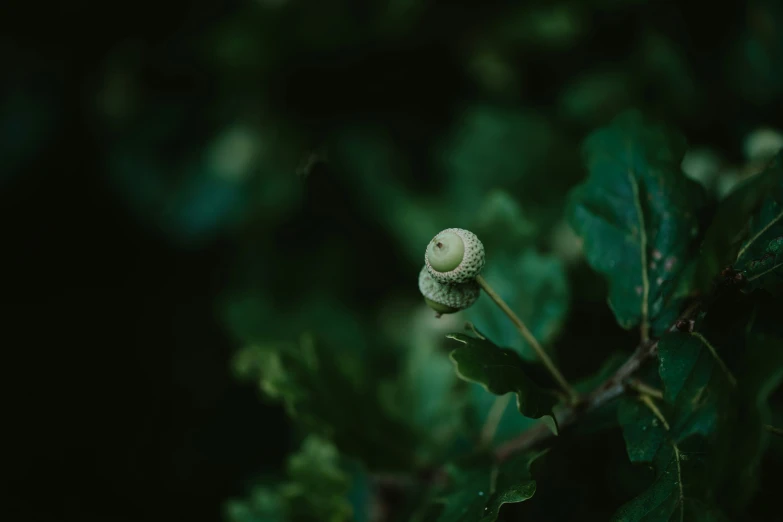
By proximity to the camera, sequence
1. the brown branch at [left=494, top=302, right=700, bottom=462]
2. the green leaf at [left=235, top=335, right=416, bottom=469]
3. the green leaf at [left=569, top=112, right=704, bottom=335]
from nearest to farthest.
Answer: the brown branch at [left=494, top=302, right=700, bottom=462] < the green leaf at [left=569, top=112, right=704, bottom=335] < the green leaf at [left=235, top=335, right=416, bottom=469]

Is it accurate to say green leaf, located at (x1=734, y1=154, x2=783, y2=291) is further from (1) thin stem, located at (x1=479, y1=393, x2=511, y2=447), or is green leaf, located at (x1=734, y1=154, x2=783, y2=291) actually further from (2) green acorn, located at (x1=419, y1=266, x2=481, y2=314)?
(1) thin stem, located at (x1=479, y1=393, x2=511, y2=447)

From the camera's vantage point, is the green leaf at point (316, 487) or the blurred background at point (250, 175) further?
the blurred background at point (250, 175)

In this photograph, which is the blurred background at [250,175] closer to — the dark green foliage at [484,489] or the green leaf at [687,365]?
the dark green foliage at [484,489]

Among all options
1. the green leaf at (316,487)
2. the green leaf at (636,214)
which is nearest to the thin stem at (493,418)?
the green leaf at (316,487)

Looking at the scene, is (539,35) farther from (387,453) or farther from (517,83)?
(387,453)

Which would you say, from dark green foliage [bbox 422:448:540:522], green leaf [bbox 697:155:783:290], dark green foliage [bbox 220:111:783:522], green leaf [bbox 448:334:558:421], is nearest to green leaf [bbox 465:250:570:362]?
dark green foliage [bbox 220:111:783:522]

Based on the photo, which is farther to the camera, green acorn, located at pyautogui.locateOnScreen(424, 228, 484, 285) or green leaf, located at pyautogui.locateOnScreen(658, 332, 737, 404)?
green acorn, located at pyautogui.locateOnScreen(424, 228, 484, 285)
